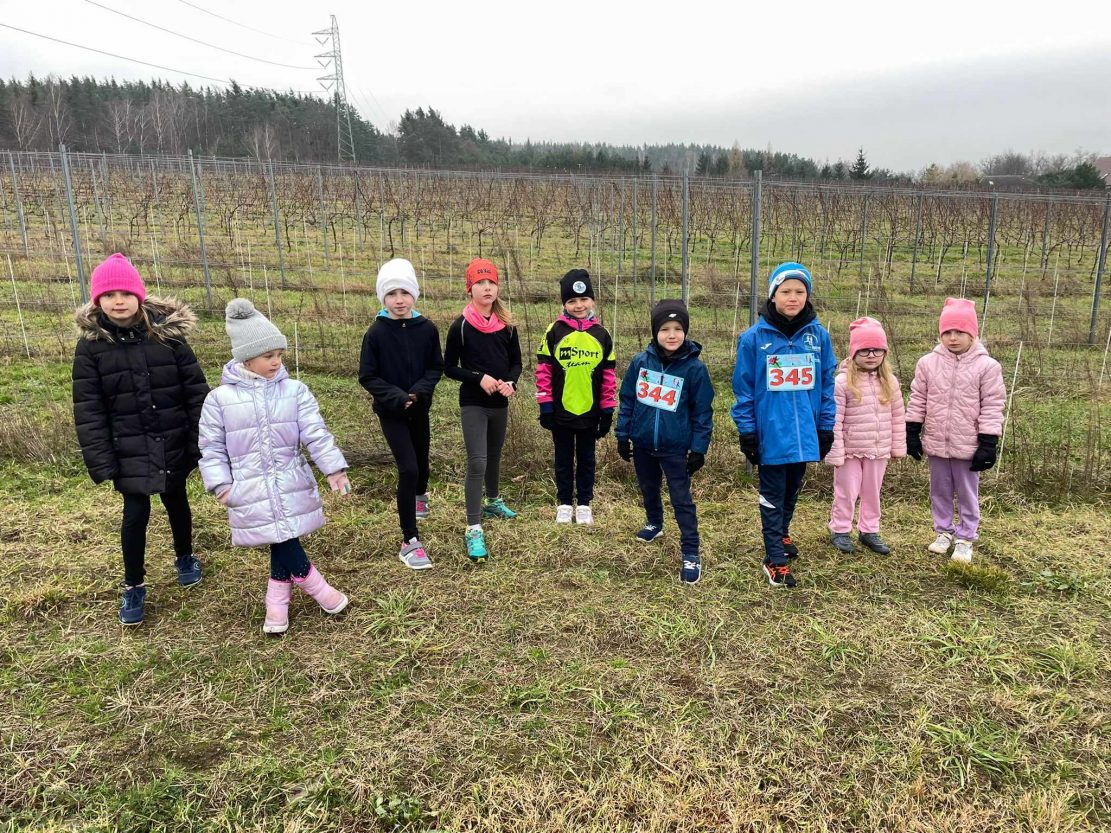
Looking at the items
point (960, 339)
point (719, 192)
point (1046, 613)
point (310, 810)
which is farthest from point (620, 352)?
point (719, 192)

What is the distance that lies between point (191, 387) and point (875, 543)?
376cm

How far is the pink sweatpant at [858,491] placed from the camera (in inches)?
149

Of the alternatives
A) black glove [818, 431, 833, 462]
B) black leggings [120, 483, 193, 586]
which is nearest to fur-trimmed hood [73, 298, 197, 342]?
black leggings [120, 483, 193, 586]

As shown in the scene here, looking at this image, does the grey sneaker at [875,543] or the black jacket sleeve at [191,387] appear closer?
the black jacket sleeve at [191,387]

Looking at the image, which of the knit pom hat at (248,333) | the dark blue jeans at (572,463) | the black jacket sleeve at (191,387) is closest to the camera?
the knit pom hat at (248,333)

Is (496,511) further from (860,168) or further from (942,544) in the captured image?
(860,168)

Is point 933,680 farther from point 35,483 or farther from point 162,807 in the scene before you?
point 35,483

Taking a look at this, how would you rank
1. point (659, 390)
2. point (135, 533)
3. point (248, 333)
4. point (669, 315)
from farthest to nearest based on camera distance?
point (659, 390) < point (669, 315) < point (135, 533) < point (248, 333)

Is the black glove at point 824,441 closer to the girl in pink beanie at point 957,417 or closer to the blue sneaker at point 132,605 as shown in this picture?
the girl in pink beanie at point 957,417

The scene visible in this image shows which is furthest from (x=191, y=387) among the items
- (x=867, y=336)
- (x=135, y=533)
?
(x=867, y=336)

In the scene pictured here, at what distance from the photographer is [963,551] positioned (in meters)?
3.74

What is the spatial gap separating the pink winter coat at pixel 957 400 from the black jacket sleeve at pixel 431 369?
2.65 meters

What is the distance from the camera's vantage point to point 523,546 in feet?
12.7

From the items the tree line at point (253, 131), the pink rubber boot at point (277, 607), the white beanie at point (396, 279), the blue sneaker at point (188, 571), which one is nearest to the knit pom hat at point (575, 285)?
the white beanie at point (396, 279)
